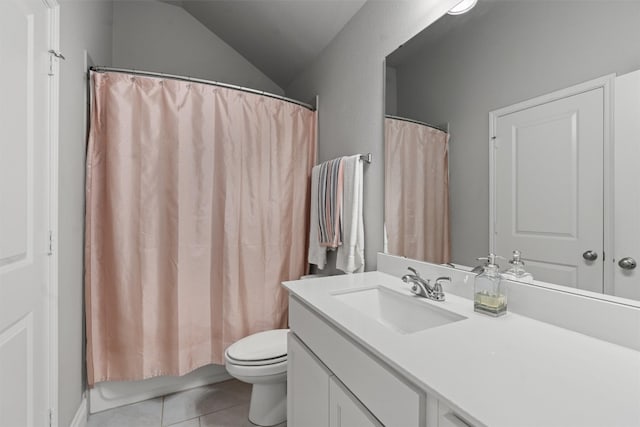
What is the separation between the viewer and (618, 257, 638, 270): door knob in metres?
0.76

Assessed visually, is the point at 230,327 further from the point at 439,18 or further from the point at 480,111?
the point at 439,18

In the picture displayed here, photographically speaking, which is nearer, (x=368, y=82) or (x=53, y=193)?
(x=53, y=193)

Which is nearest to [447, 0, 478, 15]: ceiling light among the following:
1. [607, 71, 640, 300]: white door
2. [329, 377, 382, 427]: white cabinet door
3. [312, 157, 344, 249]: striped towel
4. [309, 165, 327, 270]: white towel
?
[607, 71, 640, 300]: white door

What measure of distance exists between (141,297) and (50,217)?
2.27 ft

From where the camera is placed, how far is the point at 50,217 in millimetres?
1197

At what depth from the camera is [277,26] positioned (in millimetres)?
2176

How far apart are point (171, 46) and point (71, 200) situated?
5.87 ft

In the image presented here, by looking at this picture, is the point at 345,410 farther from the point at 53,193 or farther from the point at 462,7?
the point at 462,7

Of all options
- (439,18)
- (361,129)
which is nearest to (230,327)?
(361,129)

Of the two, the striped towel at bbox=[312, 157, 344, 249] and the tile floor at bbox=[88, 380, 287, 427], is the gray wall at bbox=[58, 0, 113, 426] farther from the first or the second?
the striped towel at bbox=[312, 157, 344, 249]

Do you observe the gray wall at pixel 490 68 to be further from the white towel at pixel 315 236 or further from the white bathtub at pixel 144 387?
the white bathtub at pixel 144 387

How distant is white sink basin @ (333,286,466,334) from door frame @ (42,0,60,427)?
1.14 metres

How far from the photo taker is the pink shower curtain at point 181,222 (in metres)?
1.65

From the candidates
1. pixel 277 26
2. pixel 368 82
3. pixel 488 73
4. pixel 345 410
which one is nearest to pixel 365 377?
pixel 345 410
